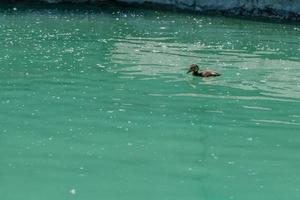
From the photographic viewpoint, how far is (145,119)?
13508 millimetres

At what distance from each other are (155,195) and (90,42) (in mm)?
17483

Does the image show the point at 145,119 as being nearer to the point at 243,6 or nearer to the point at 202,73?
the point at 202,73

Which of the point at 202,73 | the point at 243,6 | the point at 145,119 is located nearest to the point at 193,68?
the point at 202,73

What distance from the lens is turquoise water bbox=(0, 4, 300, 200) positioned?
31.9 ft

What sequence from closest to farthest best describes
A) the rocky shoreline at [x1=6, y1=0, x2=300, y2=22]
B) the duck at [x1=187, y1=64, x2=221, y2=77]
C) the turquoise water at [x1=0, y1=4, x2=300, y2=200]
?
the turquoise water at [x1=0, y1=4, x2=300, y2=200]
the duck at [x1=187, y1=64, x2=221, y2=77]
the rocky shoreline at [x1=6, y1=0, x2=300, y2=22]

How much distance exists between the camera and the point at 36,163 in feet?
34.0

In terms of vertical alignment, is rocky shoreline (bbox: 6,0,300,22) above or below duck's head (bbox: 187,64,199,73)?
below

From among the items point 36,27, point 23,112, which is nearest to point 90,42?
point 36,27

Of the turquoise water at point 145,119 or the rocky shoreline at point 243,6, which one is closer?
the turquoise water at point 145,119

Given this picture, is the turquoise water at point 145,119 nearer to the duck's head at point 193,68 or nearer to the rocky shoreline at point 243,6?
the duck's head at point 193,68

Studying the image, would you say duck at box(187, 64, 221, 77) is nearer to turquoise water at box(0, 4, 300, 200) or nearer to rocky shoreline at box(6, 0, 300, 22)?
turquoise water at box(0, 4, 300, 200)

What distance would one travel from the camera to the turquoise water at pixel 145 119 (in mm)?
9734

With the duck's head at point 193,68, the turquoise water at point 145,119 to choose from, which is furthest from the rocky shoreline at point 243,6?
the duck's head at point 193,68

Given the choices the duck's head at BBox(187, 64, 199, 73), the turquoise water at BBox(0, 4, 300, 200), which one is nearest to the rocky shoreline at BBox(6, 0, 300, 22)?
the turquoise water at BBox(0, 4, 300, 200)
